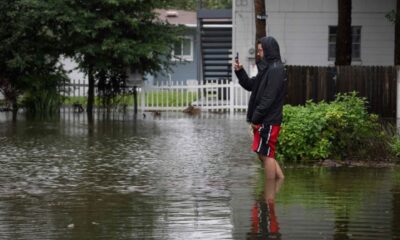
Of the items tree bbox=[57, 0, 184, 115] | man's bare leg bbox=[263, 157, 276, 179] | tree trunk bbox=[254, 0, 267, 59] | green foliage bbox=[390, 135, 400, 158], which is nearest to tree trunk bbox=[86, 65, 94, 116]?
tree bbox=[57, 0, 184, 115]

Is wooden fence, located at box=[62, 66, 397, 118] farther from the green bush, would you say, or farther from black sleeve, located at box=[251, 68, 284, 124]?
black sleeve, located at box=[251, 68, 284, 124]

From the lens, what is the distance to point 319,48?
28594 mm

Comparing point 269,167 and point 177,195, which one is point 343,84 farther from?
point 177,195

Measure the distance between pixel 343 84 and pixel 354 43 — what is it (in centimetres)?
1487

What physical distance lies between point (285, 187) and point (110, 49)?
13.5 metres

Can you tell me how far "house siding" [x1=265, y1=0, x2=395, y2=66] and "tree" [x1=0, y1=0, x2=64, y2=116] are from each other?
7913mm

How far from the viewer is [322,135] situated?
39.3 feet

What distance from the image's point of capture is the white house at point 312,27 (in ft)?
93.0

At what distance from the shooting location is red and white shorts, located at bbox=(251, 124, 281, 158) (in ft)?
31.9

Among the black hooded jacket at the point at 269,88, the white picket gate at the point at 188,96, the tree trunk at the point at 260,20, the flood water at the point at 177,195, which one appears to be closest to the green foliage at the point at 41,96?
the white picket gate at the point at 188,96

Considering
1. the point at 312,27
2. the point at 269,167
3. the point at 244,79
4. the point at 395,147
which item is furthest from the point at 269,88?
the point at 312,27

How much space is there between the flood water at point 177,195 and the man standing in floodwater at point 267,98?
543mm

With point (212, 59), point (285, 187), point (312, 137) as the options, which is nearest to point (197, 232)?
point (285, 187)

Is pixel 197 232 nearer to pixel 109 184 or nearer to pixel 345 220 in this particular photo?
pixel 345 220
